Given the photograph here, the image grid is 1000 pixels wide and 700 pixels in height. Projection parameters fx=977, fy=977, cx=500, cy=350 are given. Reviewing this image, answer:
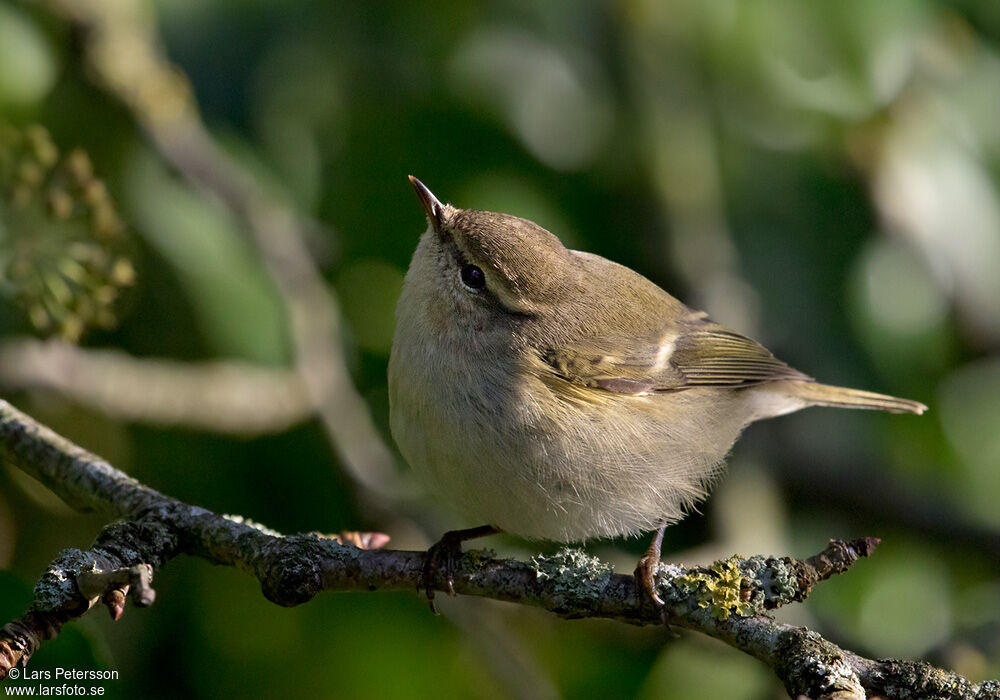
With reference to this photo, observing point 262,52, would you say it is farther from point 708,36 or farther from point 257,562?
point 257,562

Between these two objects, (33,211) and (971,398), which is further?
(971,398)

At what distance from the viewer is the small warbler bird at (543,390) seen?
2916 mm

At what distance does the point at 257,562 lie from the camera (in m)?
2.39

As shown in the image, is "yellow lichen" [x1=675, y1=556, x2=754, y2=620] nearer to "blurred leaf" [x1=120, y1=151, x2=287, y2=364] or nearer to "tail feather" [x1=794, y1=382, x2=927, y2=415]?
"tail feather" [x1=794, y1=382, x2=927, y2=415]

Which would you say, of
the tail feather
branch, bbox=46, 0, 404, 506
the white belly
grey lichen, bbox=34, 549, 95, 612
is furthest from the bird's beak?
the tail feather

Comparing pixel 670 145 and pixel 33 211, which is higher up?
pixel 670 145

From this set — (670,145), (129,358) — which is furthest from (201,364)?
(670,145)

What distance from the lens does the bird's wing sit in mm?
3256

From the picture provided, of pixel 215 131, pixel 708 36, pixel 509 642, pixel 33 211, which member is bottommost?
pixel 509 642

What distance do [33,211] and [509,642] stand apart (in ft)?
7.45

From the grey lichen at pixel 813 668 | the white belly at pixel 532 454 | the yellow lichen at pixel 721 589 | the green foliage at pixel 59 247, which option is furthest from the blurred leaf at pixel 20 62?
the grey lichen at pixel 813 668

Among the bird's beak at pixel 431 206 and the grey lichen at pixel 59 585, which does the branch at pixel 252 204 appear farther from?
the grey lichen at pixel 59 585

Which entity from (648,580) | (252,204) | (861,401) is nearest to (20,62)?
(252,204)

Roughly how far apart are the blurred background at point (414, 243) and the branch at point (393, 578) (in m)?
0.70
